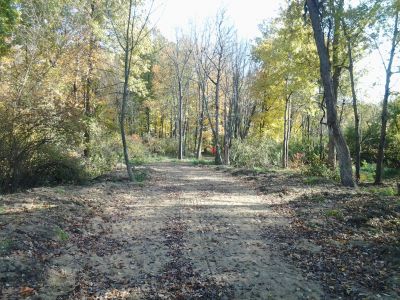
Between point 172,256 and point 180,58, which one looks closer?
point 172,256

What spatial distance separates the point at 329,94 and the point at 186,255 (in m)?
8.66

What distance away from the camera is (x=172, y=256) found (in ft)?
20.0

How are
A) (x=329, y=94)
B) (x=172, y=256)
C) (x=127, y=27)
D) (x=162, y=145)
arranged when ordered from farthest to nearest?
(x=162, y=145), (x=127, y=27), (x=329, y=94), (x=172, y=256)

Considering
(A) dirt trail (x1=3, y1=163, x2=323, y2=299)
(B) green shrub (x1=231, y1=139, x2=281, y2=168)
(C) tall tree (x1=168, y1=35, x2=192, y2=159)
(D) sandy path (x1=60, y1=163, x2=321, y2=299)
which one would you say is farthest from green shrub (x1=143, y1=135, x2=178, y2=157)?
(D) sandy path (x1=60, y1=163, x2=321, y2=299)

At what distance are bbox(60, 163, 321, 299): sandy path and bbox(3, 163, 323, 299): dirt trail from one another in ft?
0.04

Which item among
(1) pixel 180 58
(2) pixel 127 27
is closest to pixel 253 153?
(2) pixel 127 27

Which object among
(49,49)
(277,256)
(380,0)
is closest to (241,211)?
(277,256)

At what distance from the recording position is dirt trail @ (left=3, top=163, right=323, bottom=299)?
4.82m

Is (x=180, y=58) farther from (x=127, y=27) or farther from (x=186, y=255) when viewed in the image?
(x=186, y=255)

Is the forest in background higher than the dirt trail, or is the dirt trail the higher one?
the forest in background

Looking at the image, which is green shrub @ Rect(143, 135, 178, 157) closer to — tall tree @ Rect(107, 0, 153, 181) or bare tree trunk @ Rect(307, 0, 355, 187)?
tall tree @ Rect(107, 0, 153, 181)

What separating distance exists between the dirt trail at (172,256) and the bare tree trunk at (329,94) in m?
3.70

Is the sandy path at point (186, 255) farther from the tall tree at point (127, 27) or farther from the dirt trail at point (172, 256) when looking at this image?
the tall tree at point (127, 27)

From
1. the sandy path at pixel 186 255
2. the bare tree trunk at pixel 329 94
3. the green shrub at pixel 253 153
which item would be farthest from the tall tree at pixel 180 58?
the sandy path at pixel 186 255
